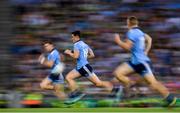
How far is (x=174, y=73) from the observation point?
14.5m

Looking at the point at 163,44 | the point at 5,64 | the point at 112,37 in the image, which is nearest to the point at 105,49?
the point at 112,37

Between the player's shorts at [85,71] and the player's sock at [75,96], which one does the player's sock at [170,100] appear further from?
the player's shorts at [85,71]

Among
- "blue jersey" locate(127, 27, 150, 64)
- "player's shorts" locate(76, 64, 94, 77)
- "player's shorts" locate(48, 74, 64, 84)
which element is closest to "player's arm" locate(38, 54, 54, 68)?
"player's shorts" locate(48, 74, 64, 84)

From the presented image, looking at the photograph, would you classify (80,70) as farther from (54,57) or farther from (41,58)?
(41,58)

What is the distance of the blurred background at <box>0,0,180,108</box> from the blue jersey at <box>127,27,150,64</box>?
2072 mm

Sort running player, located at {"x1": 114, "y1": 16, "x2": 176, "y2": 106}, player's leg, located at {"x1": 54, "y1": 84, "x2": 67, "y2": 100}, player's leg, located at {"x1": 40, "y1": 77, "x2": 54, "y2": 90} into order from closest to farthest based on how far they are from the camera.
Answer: running player, located at {"x1": 114, "y1": 16, "x2": 176, "y2": 106} → player's leg, located at {"x1": 54, "y1": 84, "x2": 67, "y2": 100} → player's leg, located at {"x1": 40, "y1": 77, "x2": 54, "y2": 90}

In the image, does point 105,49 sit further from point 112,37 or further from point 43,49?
point 43,49

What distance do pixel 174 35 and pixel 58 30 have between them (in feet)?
8.64

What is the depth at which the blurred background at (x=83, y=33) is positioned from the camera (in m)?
14.6

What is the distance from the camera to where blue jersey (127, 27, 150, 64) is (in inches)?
456

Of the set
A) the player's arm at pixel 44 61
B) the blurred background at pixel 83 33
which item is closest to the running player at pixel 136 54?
the blurred background at pixel 83 33

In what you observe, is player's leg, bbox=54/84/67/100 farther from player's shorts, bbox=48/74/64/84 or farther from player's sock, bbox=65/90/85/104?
player's sock, bbox=65/90/85/104

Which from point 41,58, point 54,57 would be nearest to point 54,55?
point 54,57

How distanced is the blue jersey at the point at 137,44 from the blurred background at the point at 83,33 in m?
2.07
